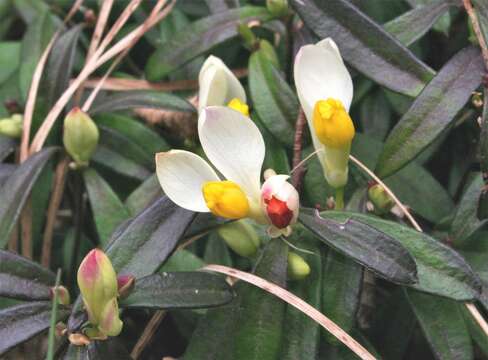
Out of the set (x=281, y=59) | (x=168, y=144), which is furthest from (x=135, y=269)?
(x=281, y=59)

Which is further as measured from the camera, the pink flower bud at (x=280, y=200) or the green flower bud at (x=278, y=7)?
the green flower bud at (x=278, y=7)

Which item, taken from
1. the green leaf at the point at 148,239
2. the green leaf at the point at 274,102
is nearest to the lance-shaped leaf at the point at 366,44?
the green leaf at the point at 274,102

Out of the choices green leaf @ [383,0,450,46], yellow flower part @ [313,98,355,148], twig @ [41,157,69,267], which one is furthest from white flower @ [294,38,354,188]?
twig @ [41,157,69,267]

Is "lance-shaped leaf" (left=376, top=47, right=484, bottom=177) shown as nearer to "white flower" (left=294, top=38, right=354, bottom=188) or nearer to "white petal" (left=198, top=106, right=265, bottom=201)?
"white flower" (left=294, top=38, right=354, bottom=188)

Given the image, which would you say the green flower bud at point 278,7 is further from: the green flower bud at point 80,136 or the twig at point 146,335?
the twig at point 146,335

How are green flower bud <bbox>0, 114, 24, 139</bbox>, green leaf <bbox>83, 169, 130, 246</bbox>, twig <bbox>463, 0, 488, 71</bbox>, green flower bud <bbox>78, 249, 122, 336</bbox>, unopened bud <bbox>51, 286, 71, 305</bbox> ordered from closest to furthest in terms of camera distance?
1. green flower bud <bbox>78, 249, 122, 336</bbox>
2. unopened bud <bbox>51, 286, 71, 305</bbox>
3. twig <bbox>463, 0, 488, 71</bbox>
4. green leaf <bbox>83, 169, 130, 246</bbox>
5. green flower bud <bbox>0, 114, 24, 139</bbox>

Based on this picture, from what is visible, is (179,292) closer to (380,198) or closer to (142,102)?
(380,198)
